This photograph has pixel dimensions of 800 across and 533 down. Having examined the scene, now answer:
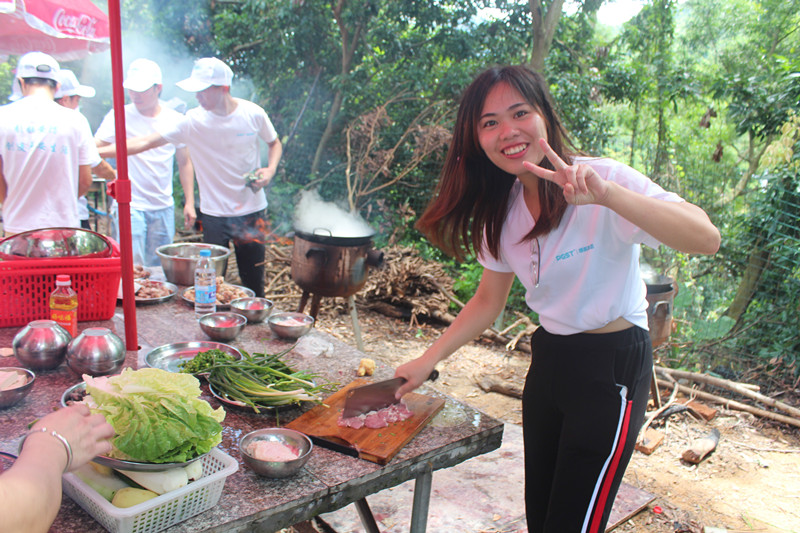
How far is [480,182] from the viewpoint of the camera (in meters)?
2.52

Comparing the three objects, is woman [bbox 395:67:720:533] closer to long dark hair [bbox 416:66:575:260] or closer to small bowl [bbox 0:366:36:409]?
long dark hair [bbox 416:66:575:260]

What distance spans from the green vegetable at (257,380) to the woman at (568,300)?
411 mm

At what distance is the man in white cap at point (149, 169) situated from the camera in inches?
232

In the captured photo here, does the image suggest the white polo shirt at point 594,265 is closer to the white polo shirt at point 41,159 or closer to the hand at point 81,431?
the hand at point 81,431

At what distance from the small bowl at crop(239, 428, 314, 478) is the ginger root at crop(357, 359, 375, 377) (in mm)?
744

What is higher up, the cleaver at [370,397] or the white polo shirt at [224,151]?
the white polo shirt at [224,151]

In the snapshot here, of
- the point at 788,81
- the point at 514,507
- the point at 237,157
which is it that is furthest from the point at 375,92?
the point at 514,507

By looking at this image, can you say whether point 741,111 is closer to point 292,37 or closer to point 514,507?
point 514,507

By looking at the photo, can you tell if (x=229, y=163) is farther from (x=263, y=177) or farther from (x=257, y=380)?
(x=257, y=380)

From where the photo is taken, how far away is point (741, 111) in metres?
7.47

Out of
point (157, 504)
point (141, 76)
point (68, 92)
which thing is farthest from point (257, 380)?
point (68, 92)

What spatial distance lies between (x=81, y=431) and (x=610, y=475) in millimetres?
1786

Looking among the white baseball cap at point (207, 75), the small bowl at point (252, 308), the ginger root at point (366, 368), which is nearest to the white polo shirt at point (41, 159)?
the white baseball cap at point (207, 75)

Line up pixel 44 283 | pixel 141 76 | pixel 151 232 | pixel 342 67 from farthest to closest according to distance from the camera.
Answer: pixel 342 67 < pixel 151 232 < pixel 141 76 < pixel 44 283
